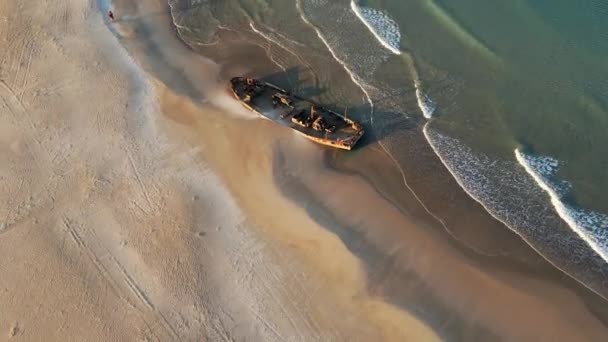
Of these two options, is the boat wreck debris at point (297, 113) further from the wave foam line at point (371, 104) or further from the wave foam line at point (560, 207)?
the wave foam line at point (560, 207)

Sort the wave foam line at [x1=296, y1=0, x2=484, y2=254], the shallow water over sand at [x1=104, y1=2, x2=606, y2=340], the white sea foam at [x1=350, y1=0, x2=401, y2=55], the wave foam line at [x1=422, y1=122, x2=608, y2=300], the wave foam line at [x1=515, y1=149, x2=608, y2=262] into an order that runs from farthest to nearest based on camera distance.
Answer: the white sea foam at [x1=350, y1=0, x2=401, y2=55] < the wave foam line at [x1=296, y1=0, x2=484, y2=254] < the wave foam line at [x1=515, y1=149, x2=608, y2=262] < the wave foam line at [x1=422, y1=122, x2=608, y2=300] < the shallow water over sand at [x1=104, y1=2, x2=606, y2=340]

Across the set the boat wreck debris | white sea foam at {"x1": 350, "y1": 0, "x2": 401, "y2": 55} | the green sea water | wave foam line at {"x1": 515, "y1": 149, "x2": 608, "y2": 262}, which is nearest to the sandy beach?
the boat wreck debris

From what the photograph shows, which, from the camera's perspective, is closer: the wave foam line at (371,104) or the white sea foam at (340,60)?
the wave foam line at (371,104)

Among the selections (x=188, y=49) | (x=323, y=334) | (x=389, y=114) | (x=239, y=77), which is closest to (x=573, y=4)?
(x=389, y=114)

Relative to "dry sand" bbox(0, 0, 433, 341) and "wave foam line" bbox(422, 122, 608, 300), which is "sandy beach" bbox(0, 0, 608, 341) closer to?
"dry sand" bbox(0, 0, 433, 341)

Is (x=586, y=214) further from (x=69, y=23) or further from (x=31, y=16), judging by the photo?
(x=31, y=16)

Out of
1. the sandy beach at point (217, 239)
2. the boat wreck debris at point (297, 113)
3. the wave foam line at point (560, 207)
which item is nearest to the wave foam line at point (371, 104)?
the sandy beach at point (217, 239)
